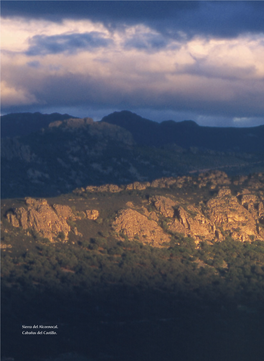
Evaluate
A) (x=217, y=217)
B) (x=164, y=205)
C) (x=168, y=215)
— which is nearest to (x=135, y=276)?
(x=168, y=215)

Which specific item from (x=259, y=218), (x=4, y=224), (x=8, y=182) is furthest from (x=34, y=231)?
(x=8, y=182)

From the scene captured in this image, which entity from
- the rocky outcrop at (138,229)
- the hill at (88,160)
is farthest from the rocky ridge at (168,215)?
the hill at (88,160)

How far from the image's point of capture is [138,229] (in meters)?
66.6

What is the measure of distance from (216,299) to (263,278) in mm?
9035

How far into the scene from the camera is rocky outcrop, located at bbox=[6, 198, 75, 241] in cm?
6156

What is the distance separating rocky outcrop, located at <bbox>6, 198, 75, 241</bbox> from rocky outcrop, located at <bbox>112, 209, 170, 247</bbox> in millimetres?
6009

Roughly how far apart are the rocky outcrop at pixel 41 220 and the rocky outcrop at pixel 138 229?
19.7 ft

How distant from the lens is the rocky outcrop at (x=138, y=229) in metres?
65.8

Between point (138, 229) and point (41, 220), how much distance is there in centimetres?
1091

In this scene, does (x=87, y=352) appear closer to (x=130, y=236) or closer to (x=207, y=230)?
(x=130, y=236)

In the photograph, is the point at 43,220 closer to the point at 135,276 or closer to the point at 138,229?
the point at 138,229

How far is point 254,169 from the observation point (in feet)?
465

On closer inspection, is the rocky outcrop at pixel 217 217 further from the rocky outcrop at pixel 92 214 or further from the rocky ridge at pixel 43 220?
the rocky ridge at pixel 43 220

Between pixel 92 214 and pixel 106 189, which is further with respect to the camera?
pixel 106 189
